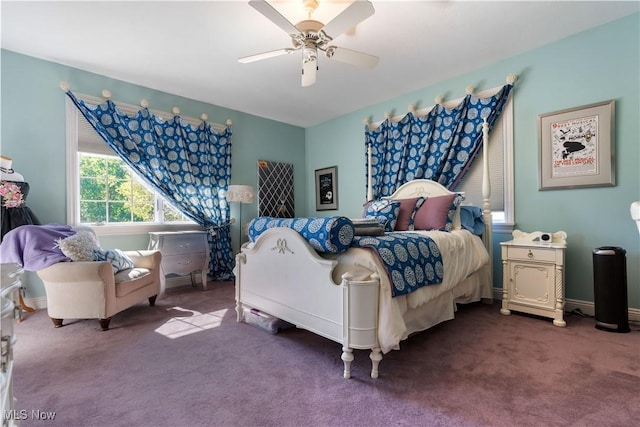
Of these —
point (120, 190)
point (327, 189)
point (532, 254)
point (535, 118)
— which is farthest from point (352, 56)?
point (120, 190)

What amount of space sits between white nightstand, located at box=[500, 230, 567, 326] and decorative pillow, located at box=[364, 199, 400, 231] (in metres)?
1.03

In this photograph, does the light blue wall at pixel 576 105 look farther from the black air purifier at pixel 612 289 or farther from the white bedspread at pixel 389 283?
the white bedspread at pixel 389 283

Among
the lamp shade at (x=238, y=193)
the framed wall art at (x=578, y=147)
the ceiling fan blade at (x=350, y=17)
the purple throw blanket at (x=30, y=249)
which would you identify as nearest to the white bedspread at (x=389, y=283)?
the framed wall art at (x=578, y=147)

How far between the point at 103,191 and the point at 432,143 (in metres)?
4.00

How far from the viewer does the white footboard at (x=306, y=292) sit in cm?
171

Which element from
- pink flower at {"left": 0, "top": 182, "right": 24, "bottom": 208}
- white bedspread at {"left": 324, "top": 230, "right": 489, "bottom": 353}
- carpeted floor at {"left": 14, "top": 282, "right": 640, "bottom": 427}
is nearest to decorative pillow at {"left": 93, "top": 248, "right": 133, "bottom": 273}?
carpeted floor at {"left": 14, "top": 282, "right": 640, "bottom": 427}

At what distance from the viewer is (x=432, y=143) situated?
3783 millimetres

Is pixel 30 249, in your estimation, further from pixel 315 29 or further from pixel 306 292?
pixel 315 29

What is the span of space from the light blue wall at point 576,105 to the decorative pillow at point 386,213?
121 centimetres

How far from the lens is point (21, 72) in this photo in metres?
3.05

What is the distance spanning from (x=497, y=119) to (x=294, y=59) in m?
2.27

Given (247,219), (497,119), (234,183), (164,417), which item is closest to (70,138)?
(234,183)

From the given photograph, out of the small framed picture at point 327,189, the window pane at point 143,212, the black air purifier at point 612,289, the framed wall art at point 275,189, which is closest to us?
the black air purifier at point 612,289

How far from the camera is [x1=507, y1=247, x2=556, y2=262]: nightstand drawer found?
261cm
